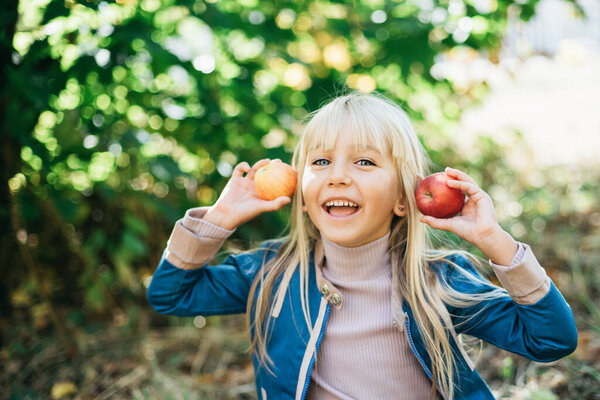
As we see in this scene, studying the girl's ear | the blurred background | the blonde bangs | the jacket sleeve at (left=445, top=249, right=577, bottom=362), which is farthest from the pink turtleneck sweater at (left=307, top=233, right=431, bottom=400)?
the blurred background

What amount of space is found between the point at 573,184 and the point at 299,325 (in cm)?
356

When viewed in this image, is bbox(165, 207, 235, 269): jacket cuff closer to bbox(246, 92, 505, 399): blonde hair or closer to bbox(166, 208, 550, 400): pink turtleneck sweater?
bbox(166, 208, 550, 400): pink turtleneck sweater

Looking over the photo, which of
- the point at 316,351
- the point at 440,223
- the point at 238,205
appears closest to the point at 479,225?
the point at 440,223

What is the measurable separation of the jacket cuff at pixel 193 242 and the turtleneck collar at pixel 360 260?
0.39 m

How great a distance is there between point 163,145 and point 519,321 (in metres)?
2.37

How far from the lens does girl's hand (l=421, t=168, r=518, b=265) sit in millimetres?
1407

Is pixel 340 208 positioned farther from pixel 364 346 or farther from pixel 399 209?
pixel 364 346

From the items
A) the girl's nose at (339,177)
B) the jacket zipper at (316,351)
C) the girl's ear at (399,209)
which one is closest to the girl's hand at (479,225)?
the girl's ear at (399,209)

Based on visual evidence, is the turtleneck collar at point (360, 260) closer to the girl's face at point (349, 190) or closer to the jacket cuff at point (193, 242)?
the girl's face at point (349, 190)

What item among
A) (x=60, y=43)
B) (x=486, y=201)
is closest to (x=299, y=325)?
(x=486, y=201)

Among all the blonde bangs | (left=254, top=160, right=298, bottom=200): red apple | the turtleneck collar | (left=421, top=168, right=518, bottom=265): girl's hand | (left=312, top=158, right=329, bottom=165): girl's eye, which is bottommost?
the turtleneck collar

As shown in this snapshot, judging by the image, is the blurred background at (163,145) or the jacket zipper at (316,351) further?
the blurred background at (163,145)

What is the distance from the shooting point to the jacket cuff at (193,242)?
65.9 inches

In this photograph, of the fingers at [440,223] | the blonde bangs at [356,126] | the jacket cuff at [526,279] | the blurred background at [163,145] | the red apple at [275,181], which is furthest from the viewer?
the blurred background at [163,145]
